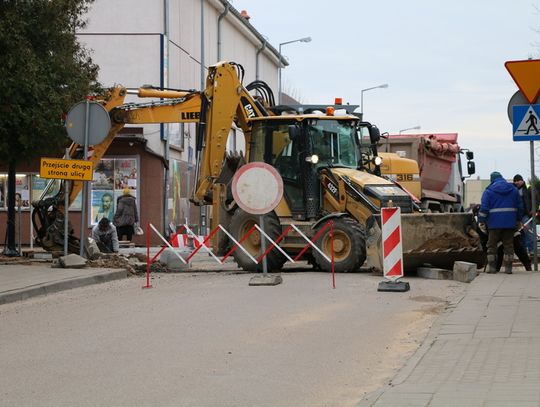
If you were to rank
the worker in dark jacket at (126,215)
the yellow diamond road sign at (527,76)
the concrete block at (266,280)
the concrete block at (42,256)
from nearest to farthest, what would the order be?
the yellow diamond road sign at (527,76) < the concrete block at (266,280) < the concrete block at (42,256) < the worker in dark jacket at (126,215)

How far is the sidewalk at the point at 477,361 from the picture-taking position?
21.5 ft

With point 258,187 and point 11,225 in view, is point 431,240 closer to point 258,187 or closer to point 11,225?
point 258,187

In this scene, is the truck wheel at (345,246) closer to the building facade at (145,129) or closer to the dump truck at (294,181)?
the dump truck at (294,181)

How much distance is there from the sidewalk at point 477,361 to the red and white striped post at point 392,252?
1.90 m

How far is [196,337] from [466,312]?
3058 mm

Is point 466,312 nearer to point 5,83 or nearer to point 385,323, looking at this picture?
point 385,323

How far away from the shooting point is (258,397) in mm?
7164

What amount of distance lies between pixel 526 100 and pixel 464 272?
2933 mm

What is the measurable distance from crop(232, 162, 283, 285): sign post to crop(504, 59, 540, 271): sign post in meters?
3.93

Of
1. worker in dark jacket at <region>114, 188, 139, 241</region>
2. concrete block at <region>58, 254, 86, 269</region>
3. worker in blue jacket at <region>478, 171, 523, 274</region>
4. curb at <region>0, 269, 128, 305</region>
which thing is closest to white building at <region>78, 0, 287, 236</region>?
worker in dark jacket at <region>114, 188, 139, 241</region>

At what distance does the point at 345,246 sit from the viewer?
58.5ft

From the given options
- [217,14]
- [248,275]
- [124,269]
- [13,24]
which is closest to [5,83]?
[13,24]

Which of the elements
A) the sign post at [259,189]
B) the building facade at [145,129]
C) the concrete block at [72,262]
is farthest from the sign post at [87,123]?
the building facade at [145,129]

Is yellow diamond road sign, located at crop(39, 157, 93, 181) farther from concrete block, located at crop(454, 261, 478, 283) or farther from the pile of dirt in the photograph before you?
concrete block, located at crop(454, 261, 478, 283)
